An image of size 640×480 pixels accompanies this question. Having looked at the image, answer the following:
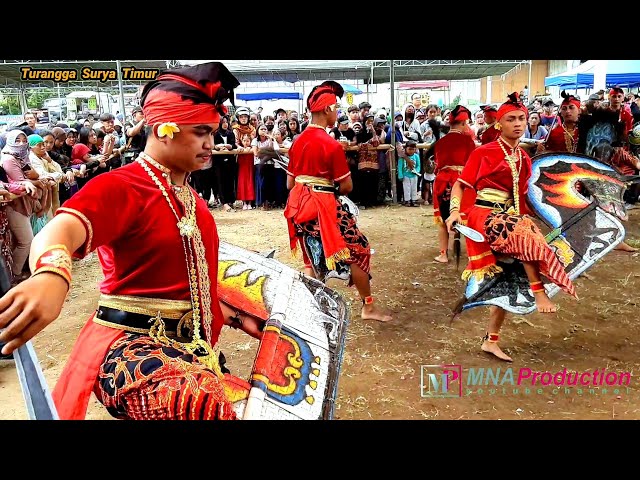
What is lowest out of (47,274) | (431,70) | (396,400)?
(396,400)

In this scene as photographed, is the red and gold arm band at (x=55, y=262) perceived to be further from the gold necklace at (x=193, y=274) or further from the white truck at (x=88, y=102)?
the white truck at (x=88, y=102)

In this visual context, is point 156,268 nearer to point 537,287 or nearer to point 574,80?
point 537,287

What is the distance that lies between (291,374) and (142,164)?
2.69ft

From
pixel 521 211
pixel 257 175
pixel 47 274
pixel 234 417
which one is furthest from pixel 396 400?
pixel 257 175

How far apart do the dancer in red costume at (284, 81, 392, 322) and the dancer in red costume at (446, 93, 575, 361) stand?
86cm

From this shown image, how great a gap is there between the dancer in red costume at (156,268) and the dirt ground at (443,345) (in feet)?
5.55

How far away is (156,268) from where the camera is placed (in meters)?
1.64

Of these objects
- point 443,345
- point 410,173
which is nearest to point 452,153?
point 443,345

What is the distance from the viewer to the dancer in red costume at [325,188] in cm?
399

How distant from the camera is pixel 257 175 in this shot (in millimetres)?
9320

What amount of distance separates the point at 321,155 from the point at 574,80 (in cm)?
1192

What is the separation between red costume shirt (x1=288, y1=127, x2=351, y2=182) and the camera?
13.2 feet

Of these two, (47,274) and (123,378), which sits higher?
(47,274)

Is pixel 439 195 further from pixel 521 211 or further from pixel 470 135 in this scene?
pixel 521 211
